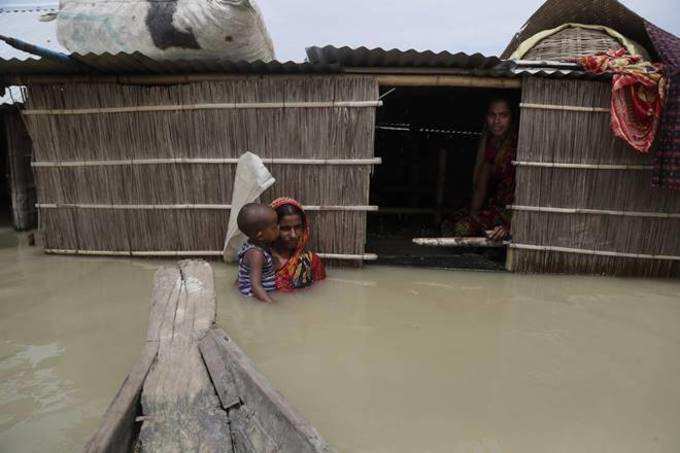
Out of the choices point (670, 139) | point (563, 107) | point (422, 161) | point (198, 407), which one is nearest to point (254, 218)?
point (198, 407)

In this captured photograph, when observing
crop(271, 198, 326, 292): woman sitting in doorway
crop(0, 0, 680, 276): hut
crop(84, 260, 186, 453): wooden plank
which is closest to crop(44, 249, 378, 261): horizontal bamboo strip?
crop(0, 0, 680, 276): hut

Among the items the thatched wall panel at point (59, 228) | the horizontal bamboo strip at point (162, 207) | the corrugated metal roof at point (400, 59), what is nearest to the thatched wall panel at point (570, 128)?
the corrugated metal roof at point (400, 59)

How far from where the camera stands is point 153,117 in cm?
479

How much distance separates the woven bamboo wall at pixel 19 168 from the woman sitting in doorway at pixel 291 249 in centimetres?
456

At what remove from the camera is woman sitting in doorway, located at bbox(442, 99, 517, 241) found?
5496 mm

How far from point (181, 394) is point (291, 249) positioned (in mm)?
2292

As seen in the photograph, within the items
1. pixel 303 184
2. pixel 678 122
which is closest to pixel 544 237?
pixel 678 122

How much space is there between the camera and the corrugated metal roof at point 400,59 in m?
4.17

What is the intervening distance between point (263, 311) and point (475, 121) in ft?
18.2

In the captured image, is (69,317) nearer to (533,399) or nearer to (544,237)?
(533,399)

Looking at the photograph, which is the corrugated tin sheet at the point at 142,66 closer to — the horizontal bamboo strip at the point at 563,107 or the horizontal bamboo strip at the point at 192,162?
the horizontal bamboo strip at the point at 192,162

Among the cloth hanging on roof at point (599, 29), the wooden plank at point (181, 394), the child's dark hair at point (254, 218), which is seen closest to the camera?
the wooden plank at point (181, 394)

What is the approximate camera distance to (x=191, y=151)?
4816 mm

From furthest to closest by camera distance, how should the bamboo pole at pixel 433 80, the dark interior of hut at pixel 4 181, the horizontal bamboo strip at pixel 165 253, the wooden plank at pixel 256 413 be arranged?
the dark interior of hut at pixel 4 181 → the horizontal bamboo strip at pixel 165 253 → the bamboo pole at pixel 433 80 → the wooden plank at pixel 256 413
